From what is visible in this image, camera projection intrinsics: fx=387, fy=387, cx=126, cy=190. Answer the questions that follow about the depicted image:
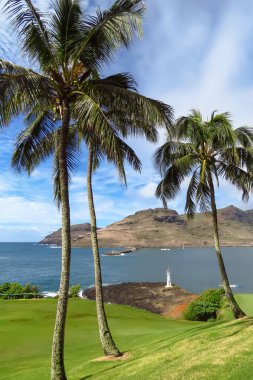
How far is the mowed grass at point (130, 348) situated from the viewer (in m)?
9.70

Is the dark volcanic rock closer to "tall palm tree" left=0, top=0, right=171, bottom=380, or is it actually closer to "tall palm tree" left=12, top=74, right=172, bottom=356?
"tall palm tree" left=12, top=74, right=172, bottom=356

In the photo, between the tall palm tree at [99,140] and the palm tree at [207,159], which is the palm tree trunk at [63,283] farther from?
the palm tree at [207,159]

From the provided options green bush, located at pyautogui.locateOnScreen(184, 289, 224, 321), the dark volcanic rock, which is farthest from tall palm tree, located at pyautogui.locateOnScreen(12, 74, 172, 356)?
the dark volcanic rock

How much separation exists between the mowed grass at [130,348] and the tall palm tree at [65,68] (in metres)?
2.35

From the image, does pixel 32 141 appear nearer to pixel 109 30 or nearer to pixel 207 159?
pixel 109 30

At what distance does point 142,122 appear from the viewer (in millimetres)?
14961

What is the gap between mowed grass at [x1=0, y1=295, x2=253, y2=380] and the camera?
9695mm

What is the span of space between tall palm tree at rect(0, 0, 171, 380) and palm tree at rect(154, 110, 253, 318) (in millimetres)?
8392

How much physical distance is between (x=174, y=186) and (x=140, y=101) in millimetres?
11336

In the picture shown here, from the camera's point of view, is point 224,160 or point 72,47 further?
point 224,160

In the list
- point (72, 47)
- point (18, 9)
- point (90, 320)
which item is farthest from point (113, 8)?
point (90, 320)

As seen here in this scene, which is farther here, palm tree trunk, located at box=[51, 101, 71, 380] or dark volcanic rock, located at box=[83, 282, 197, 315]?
dark volcanic rock, located at box=[83, 282, 197, 315]

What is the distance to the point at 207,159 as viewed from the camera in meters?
21.4

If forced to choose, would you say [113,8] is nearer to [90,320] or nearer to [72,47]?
[72,47]
